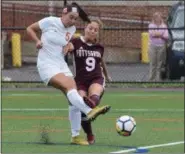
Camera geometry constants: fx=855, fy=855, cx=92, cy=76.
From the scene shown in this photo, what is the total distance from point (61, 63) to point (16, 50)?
1533 cm

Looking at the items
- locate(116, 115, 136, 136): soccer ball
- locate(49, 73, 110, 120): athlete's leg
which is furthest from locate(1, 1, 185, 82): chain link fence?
locate(116, 115, 136, 136): soccer ball

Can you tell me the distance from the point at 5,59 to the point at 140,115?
11980mm

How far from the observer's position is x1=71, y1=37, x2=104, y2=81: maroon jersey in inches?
465

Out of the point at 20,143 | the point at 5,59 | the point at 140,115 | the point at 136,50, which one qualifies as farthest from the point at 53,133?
the point at 136,50

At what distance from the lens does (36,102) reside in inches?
689

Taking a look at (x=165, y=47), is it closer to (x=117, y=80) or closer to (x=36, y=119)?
(x=117, y=80)

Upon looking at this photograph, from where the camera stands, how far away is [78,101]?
11.2m

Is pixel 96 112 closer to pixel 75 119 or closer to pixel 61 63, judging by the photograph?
pixel 75 119

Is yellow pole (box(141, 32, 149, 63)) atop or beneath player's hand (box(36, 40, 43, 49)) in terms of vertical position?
beneath

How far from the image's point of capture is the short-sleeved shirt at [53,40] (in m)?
11.7

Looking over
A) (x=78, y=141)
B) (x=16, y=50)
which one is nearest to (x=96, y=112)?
(x=78, y=141)

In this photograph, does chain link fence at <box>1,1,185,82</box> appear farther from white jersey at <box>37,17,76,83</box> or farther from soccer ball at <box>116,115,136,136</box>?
soccer ball at <box>116,115,136,136</box>

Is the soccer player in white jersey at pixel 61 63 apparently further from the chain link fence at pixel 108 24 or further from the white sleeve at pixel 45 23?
the chain link fence at pixel 108 24

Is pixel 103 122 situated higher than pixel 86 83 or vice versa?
pixel 86 83
